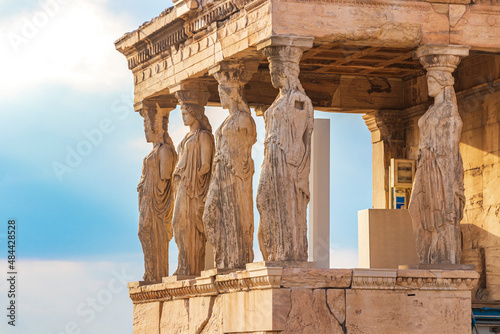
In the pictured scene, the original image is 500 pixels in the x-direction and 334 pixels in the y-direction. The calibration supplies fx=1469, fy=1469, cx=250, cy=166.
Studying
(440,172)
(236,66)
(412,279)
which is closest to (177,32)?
(236,66)

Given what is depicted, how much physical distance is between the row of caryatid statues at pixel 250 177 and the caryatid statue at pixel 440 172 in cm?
1

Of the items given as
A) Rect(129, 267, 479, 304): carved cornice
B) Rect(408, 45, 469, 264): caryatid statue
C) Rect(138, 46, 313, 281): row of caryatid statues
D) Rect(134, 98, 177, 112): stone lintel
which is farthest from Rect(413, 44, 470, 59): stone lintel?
Rect(134, 98, 177, 112): stone lintel

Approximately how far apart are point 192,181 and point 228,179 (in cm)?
167

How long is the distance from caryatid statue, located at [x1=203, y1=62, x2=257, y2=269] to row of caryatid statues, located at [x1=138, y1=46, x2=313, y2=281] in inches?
0.5

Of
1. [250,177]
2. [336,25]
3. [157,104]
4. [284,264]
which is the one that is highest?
[336,25]

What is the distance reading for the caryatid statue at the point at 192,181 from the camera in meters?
21.2

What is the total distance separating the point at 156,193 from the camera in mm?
22938

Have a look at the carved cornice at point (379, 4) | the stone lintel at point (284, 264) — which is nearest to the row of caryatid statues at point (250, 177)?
the stone lintel at point (284, 264)

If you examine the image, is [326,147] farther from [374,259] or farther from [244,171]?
[244,171]

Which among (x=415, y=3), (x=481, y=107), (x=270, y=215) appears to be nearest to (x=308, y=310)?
(x=270, y=215)

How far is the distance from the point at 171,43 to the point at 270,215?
4690 mm

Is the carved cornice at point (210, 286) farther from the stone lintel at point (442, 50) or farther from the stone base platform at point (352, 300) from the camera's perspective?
the stone lintel at point (442, 50)

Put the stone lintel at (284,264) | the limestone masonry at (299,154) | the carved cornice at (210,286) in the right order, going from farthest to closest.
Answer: the limestone masonry at (299,154)
the stone lintel at (284,264)
the carved cornice at (210,286)

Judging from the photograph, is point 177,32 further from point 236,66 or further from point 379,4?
point 379,4
